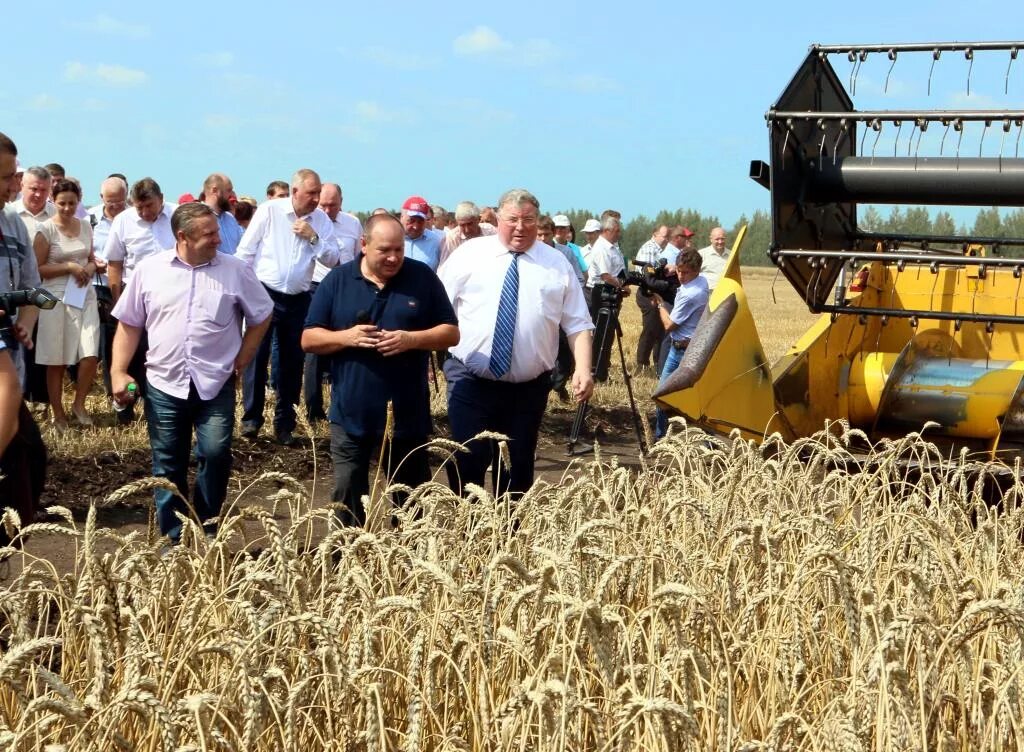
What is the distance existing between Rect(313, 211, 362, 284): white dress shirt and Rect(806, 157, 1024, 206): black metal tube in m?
4.45

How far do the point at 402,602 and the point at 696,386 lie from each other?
4.18m

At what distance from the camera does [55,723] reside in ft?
10.4

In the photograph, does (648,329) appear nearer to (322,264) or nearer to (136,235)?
(322,264)

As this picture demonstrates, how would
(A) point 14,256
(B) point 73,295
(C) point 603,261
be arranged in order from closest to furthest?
1. (A) point 14,256
2. (B) point 73,295
3. (C) point 603,261

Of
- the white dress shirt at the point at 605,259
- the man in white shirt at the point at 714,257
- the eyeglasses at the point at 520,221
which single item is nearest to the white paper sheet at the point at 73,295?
the eyeglasses at the point at 520,221

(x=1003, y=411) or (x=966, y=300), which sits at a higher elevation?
(x=966, y=300)

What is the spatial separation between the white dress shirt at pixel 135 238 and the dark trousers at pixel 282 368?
0.87 m

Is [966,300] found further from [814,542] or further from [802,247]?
[814,542]

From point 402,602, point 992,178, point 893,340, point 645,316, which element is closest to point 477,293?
point 992,178

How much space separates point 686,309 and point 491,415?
4.14m

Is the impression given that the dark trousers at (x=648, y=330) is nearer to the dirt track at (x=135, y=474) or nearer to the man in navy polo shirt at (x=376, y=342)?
the dirt track at (x=135, y=474)

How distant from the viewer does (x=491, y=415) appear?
6.55 metres

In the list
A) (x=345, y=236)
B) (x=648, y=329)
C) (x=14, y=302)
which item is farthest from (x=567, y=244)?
(x=14, y=302)

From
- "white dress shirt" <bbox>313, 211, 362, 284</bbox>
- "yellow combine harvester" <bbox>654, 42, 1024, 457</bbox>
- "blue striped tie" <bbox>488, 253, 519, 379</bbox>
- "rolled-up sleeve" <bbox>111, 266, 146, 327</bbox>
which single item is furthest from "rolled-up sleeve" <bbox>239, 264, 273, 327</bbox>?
"white dress shirt" <bbox>313, 211, 362, 284</bbox>
